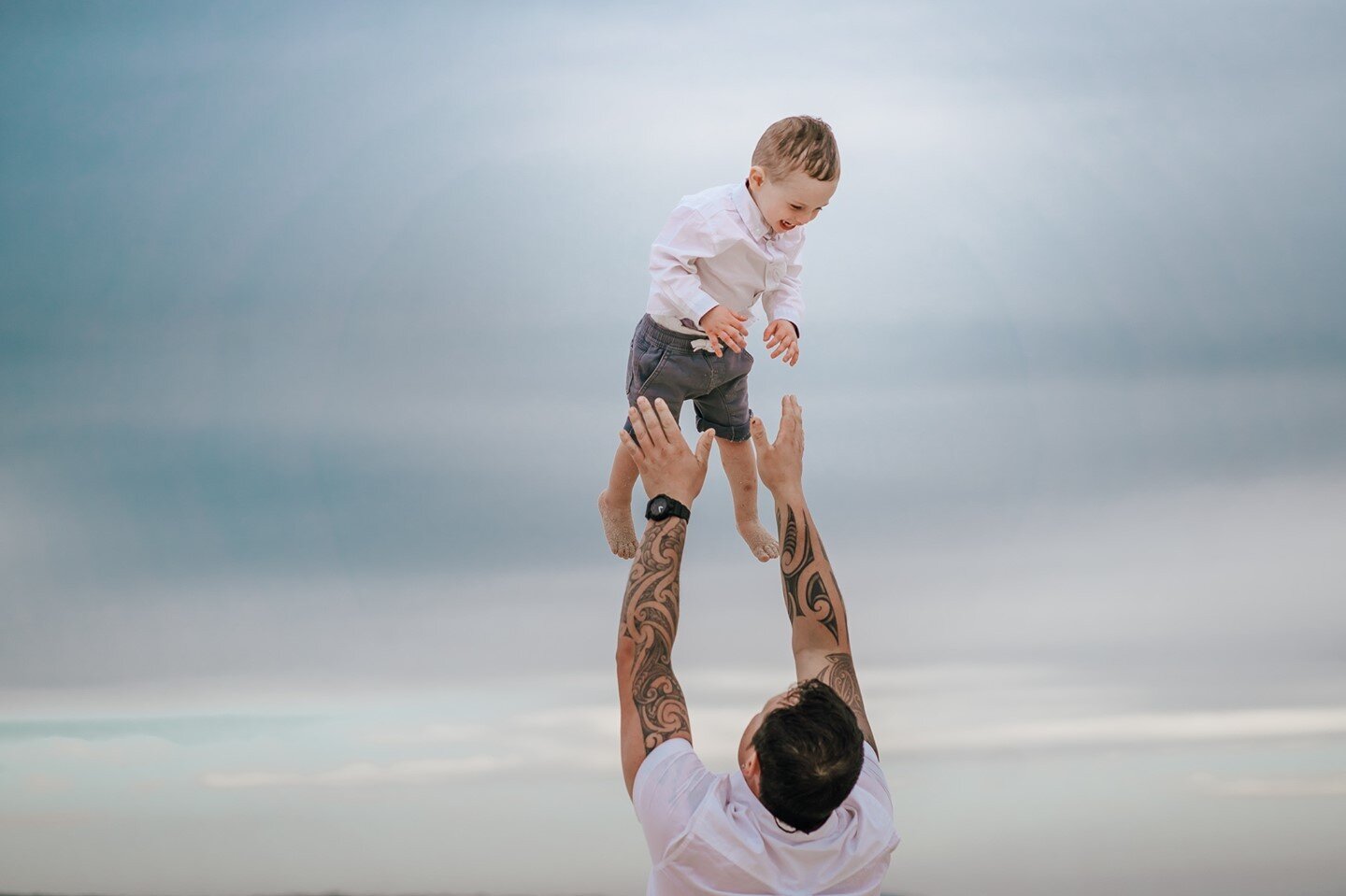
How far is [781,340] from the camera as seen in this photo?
7.07 meters

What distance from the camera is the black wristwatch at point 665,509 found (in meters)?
5.96

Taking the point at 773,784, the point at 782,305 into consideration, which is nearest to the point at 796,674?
the point at 773,784

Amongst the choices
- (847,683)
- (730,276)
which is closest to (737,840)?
(847,683)

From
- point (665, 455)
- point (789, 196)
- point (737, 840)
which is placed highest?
point (789, 196)

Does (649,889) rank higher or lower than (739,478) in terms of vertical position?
lower

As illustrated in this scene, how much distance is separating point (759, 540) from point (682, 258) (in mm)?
2146

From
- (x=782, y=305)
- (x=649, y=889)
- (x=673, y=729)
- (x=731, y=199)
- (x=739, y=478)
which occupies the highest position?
(x=731, y=199)

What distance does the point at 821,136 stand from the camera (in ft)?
22.1

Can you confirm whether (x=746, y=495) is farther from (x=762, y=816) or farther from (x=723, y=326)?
(x=762, y=816)

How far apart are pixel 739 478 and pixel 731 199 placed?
78.0 inches

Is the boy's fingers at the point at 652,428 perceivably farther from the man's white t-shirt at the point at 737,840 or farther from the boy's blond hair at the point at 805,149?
the man's white t-shirt at the point at 737,840

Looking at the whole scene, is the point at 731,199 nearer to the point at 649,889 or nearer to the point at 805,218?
the point at 805,218

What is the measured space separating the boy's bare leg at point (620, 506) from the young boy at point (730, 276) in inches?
5.3

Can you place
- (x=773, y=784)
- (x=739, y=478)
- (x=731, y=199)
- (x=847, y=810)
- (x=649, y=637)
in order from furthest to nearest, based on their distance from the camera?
(x=739, y=478), (x=731, y=199), (x=649, y=637), (x=847, y=810), (x=773, y=784)
